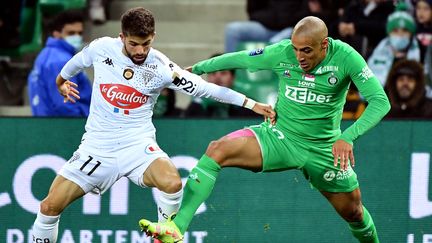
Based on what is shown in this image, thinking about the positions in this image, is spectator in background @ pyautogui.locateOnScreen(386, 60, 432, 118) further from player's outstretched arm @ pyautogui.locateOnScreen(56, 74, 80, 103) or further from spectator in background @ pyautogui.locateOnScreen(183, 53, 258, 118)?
player's outstretched arm @ pyautogui.locateOnScreen(56, 74, 80, 103)

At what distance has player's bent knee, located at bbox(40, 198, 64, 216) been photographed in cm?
914

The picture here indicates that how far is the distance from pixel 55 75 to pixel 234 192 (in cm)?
219

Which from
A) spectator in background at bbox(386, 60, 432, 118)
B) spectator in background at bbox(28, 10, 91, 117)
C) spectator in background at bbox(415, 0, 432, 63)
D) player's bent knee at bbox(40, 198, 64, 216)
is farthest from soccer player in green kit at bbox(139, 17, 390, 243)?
spectator in background at bbox(415, 0, 432, 63)

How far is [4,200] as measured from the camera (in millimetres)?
10672

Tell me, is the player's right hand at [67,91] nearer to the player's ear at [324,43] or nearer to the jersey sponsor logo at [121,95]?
the jersey sponsor logo at [121,95]

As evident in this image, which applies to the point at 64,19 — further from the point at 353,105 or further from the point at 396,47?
the point at 396,47

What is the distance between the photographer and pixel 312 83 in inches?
365

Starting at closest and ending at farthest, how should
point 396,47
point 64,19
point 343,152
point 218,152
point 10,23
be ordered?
point 343,152 → point 218,152 → point 64,19 → point 396,47 → point 10,23

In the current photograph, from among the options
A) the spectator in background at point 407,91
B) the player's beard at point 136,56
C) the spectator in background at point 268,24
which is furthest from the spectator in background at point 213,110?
the player's beard at point 136,56

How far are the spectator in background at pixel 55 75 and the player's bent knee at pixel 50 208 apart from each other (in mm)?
2384

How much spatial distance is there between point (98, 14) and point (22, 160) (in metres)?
4.46

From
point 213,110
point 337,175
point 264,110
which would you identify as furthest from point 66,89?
point 213,110

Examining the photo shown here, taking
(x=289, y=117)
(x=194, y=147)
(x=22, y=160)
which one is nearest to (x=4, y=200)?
(x=22, y=160)

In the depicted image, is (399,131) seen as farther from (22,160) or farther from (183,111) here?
(22,160)
